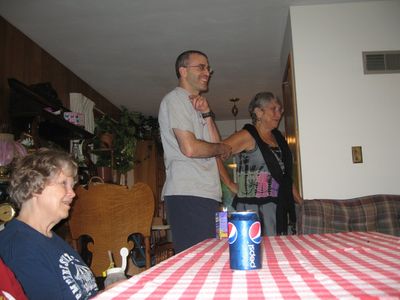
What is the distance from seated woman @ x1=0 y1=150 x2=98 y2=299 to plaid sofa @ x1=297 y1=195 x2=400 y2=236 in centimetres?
168

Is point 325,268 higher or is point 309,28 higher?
point 309,28

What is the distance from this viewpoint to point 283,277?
74cm

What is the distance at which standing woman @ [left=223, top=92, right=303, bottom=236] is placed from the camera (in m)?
2.17

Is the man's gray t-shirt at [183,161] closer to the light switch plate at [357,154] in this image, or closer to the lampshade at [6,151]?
the lampshade at [6,151]

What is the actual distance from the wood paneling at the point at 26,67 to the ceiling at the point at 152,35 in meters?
0.09

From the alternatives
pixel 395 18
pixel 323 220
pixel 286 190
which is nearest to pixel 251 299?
pixel 286 190

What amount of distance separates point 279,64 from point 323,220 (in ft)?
9.15

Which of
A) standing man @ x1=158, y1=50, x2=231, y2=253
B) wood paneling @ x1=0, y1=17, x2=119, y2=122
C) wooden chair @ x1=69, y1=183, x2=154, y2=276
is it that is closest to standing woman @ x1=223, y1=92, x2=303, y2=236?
standing man @ x1=158, y1=50, x2=231, y2=253

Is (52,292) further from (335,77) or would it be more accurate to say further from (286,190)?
(335,77)

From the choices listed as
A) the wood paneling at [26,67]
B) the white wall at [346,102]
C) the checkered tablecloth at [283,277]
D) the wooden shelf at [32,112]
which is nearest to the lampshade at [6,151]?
the wooden shelf at [32,112]

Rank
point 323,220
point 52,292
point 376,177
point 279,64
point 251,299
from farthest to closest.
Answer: point 279,64
point 376,177
point 323,220
point 52,292
point 251,299

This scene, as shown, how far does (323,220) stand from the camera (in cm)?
257

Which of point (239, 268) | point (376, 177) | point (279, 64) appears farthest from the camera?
point (279, 64)

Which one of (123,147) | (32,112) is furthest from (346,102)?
(123,147)
